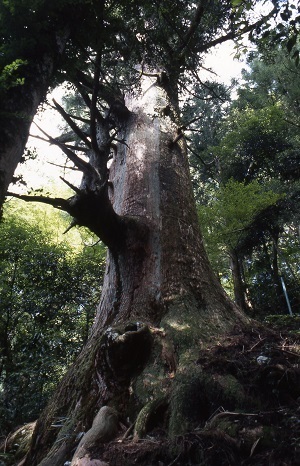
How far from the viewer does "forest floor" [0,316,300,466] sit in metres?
1.70

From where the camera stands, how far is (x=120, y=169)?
4879 millimetres

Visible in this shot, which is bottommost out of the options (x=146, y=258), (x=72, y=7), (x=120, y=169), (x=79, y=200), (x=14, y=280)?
(x=146, y=258)

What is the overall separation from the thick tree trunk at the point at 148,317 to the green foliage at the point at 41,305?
9.46ft

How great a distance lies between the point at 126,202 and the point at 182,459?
290 centimetres

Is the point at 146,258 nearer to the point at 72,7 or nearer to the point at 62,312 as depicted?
the point at 72,7

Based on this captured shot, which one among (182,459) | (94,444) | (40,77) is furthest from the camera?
(40,77)

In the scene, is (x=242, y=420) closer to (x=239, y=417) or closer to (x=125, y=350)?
(x=239, y=417)

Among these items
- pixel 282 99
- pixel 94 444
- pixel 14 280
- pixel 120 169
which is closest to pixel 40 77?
pixel 120 169

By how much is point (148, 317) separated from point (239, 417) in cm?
130

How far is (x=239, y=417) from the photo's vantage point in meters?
1.97

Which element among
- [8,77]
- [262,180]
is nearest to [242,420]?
[8,77]

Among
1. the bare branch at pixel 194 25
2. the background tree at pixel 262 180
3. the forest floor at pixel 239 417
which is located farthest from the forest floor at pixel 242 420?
the background tree at pixel 262 180

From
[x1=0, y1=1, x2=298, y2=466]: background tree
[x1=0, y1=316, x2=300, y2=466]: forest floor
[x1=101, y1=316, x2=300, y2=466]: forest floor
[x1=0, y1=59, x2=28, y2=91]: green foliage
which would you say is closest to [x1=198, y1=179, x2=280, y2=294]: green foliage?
[x1=0, y1=1, x2=298, y2=466]: background tree

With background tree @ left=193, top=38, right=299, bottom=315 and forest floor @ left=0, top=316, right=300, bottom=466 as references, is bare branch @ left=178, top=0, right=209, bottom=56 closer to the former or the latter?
forest floor @ left=0, top=316, right=300, bottom=466
